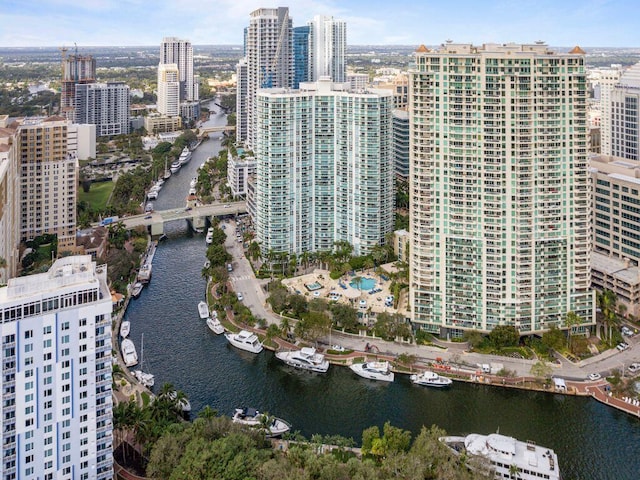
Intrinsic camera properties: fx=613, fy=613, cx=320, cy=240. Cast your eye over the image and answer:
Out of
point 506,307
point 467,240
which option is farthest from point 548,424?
point 467,240

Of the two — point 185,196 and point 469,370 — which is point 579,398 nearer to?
point 469,370

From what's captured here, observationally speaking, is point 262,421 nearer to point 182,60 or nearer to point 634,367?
point 634,367

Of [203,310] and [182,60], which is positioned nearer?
[203,310]

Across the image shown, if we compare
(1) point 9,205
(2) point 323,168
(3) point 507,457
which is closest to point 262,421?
(3) point 507,457

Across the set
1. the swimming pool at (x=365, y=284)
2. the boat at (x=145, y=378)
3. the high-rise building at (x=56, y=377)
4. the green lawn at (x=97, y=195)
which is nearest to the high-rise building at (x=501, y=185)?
the swimming pool at (x=365, y=284)

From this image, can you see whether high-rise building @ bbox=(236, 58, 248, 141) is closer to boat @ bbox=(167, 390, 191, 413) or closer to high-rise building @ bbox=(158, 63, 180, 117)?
high-rise building @ bbox=(158, 63, 180, 117)
